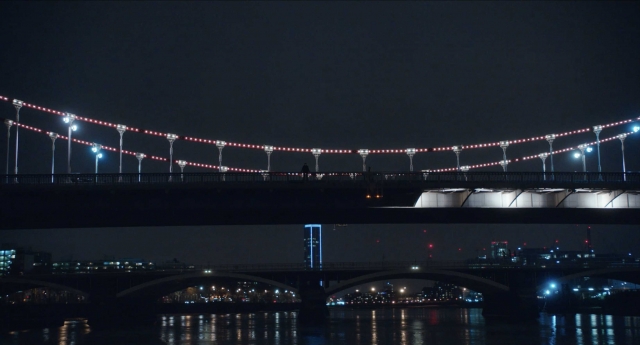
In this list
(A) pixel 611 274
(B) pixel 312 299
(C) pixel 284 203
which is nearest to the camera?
(C) pixel 284 203

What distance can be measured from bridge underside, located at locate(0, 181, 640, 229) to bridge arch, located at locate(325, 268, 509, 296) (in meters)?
41.6

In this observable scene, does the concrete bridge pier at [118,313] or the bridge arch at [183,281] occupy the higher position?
the bridge arch at [183,281]

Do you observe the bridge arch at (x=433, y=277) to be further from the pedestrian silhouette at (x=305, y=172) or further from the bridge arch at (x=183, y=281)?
the pedestrian silhouette at (x=305, y=172)

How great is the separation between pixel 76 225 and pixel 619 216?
50234mm

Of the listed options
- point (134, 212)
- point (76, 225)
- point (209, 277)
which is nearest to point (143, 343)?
point (134, 212)

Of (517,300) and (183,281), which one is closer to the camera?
(517,300)

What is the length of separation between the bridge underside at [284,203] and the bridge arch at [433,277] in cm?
4165

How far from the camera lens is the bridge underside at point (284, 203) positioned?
197 ft

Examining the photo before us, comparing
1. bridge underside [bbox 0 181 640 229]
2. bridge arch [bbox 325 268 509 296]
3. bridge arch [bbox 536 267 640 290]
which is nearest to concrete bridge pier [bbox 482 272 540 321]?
bridge arch [bbox 325 268 509 296]

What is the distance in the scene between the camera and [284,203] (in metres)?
61.8

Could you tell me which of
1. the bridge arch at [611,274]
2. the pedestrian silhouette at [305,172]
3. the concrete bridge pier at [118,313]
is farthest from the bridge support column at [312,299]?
the pedestrian silhouette at [305,172]

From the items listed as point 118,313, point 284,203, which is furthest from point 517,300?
point 118,313

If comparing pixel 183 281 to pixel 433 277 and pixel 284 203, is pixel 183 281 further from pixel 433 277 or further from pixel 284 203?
pixel 284 203

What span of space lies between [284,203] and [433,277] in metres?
58.1
